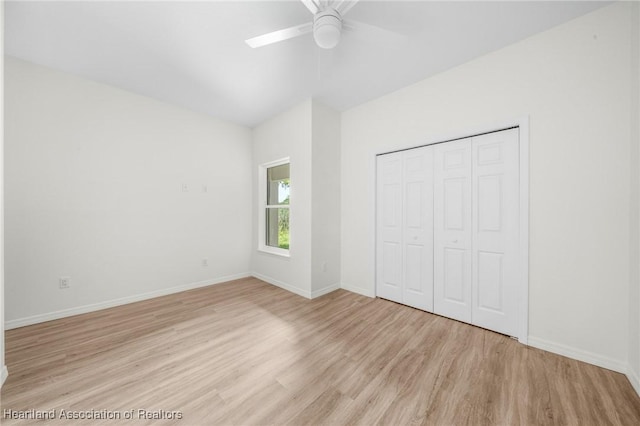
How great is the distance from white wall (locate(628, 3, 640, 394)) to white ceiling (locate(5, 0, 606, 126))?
0.53m

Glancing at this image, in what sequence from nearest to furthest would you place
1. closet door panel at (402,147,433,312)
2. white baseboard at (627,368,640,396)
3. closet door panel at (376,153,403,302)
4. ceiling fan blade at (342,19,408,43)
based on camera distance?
white baseboard at (627,368,640,396) → ceiling fan blade at (342,19,408,43) → closet door panel at (402,147,433,312) → closet door panel at (376,153,403,302)

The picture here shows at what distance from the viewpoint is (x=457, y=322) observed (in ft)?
8.11

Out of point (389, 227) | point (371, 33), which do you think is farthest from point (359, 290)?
point (371, 33)

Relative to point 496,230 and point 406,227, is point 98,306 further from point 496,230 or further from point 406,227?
point 496,230

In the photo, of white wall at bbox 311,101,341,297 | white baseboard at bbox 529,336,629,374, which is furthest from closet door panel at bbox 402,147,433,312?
white wall at bbox 311,101,341,297

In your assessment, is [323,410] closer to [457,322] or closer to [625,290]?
[457,322]

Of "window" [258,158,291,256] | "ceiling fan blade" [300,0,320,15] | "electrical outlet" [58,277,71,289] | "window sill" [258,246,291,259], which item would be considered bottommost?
"electrical outlet" [58,277,71,289]

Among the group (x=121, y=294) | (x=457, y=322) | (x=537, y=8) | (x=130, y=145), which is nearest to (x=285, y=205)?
(x=130, y=145)

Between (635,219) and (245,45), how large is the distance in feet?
11.3

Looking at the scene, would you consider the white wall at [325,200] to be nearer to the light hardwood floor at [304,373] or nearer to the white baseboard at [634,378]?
the light hardwood floor at [304,373]

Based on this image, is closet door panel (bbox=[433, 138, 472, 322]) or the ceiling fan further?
closet door panel (bbox=[433, 138, 472, 322])

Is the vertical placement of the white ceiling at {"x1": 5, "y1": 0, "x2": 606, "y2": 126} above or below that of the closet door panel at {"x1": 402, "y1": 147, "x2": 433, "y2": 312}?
above

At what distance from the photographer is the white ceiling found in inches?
70.9

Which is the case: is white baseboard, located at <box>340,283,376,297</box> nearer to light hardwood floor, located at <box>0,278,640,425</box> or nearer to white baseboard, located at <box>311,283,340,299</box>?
white baseboard, located at <box>311,283,340,299</box>
